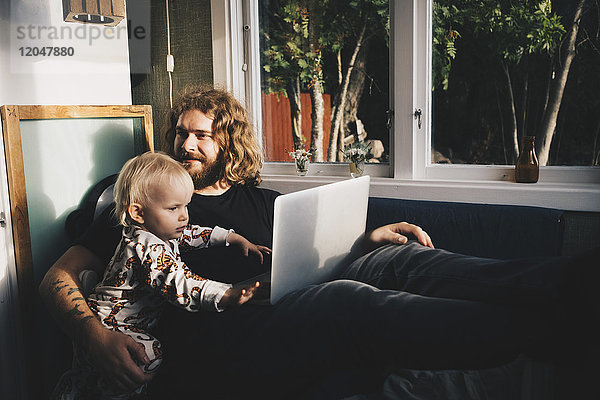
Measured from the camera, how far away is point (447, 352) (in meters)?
0.96

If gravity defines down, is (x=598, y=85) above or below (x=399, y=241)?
above

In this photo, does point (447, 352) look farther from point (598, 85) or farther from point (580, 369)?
point (598, 85)

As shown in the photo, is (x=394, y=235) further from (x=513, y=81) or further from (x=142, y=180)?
(x=513, y=81)

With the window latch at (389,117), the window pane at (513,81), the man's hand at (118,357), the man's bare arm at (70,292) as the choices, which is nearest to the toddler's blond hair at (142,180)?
the man's bare arm at (70,292)

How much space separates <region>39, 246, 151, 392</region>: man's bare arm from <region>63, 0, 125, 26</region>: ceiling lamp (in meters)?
0.90

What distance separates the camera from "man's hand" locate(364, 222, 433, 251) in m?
1.50

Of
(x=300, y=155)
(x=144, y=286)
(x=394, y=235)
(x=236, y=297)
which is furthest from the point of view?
(x=300, y=155)

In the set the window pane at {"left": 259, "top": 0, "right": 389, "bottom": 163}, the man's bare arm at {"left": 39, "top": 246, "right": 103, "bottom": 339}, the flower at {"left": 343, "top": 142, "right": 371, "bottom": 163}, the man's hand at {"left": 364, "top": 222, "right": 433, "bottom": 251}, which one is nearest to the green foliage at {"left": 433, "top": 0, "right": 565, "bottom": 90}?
the window pane at {"left": 259, "top": 0, "right": 389, "bottom": 163}

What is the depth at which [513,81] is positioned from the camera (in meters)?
1.99

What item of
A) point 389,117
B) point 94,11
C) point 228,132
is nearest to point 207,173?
point 228,132

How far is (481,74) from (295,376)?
147 centimetres

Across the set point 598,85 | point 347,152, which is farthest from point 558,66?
point 347,152

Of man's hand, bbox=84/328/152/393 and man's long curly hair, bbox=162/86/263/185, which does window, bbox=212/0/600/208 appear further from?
man's hand, bbox=84/328/152/393

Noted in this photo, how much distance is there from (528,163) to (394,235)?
72cm
